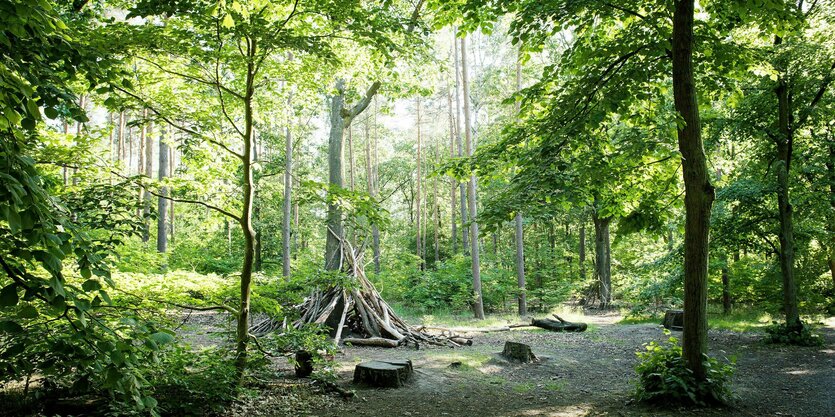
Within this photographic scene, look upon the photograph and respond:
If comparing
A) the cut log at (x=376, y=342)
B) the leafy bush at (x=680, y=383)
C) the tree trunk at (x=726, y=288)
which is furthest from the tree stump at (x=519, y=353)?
the tree trunk at (x=726, y=288)

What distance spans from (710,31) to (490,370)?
5.64m

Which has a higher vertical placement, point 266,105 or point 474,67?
point 474,67

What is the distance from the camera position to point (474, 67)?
2717 centimetres

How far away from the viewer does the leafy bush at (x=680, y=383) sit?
5238 mm

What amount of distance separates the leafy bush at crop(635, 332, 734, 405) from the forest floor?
5.7 inches

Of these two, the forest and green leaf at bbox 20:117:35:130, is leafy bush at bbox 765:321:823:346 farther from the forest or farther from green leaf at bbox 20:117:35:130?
green leaf at bbox 20:117:35:130

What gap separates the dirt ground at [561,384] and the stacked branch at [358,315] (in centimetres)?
64

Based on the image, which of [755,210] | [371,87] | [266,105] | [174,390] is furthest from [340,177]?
[755,210]

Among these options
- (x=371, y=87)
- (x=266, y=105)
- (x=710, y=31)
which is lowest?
(x=266, y=105)

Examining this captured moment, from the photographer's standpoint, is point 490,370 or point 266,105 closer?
point 266,105

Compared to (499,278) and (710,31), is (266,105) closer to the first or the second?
(710,31)

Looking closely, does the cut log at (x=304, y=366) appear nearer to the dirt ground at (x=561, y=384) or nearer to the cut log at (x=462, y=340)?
the dirt ground at (x=561, y=384)

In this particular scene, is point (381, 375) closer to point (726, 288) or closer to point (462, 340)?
point (462, 340)

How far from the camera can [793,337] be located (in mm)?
9406
